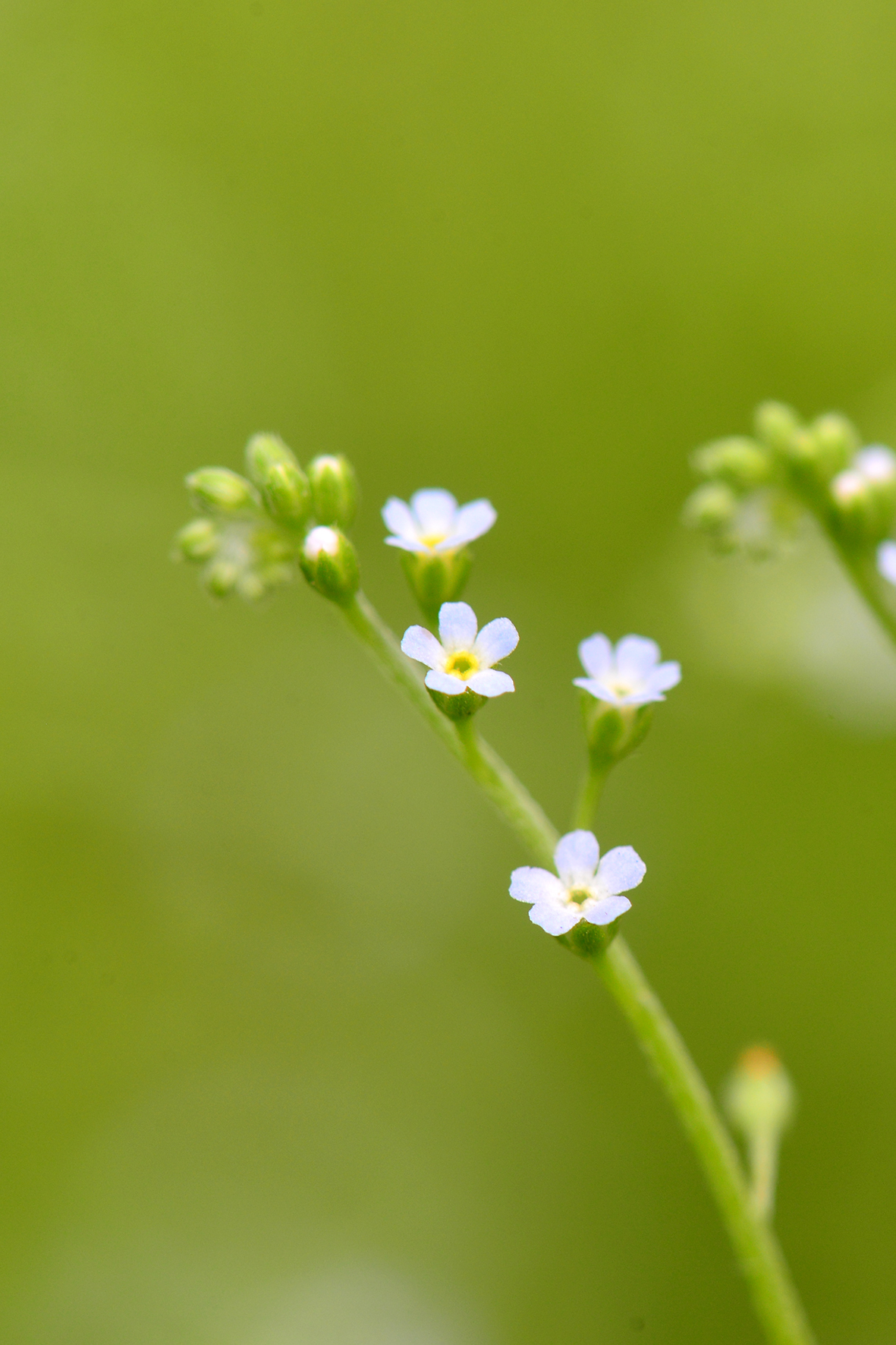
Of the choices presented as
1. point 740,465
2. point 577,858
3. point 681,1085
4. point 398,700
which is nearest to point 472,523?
point 577,858

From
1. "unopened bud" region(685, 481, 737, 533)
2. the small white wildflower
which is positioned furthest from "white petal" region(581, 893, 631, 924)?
the small white wildflower

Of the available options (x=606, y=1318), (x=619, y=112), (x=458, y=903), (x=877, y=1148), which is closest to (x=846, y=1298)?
(x=877, y=1148)

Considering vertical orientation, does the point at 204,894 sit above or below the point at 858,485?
above

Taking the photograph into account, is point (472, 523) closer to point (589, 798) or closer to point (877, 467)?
point (589, 798)

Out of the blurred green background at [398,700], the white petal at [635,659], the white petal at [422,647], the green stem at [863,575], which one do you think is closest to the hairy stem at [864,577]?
the green stem at [863,575]

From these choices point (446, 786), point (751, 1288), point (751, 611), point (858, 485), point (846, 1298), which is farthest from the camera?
point (446, 786)

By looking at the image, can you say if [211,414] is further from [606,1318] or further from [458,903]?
[606,1318]

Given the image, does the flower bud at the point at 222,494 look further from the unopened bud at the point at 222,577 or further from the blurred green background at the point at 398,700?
the blurred green background at the point at 398,700
